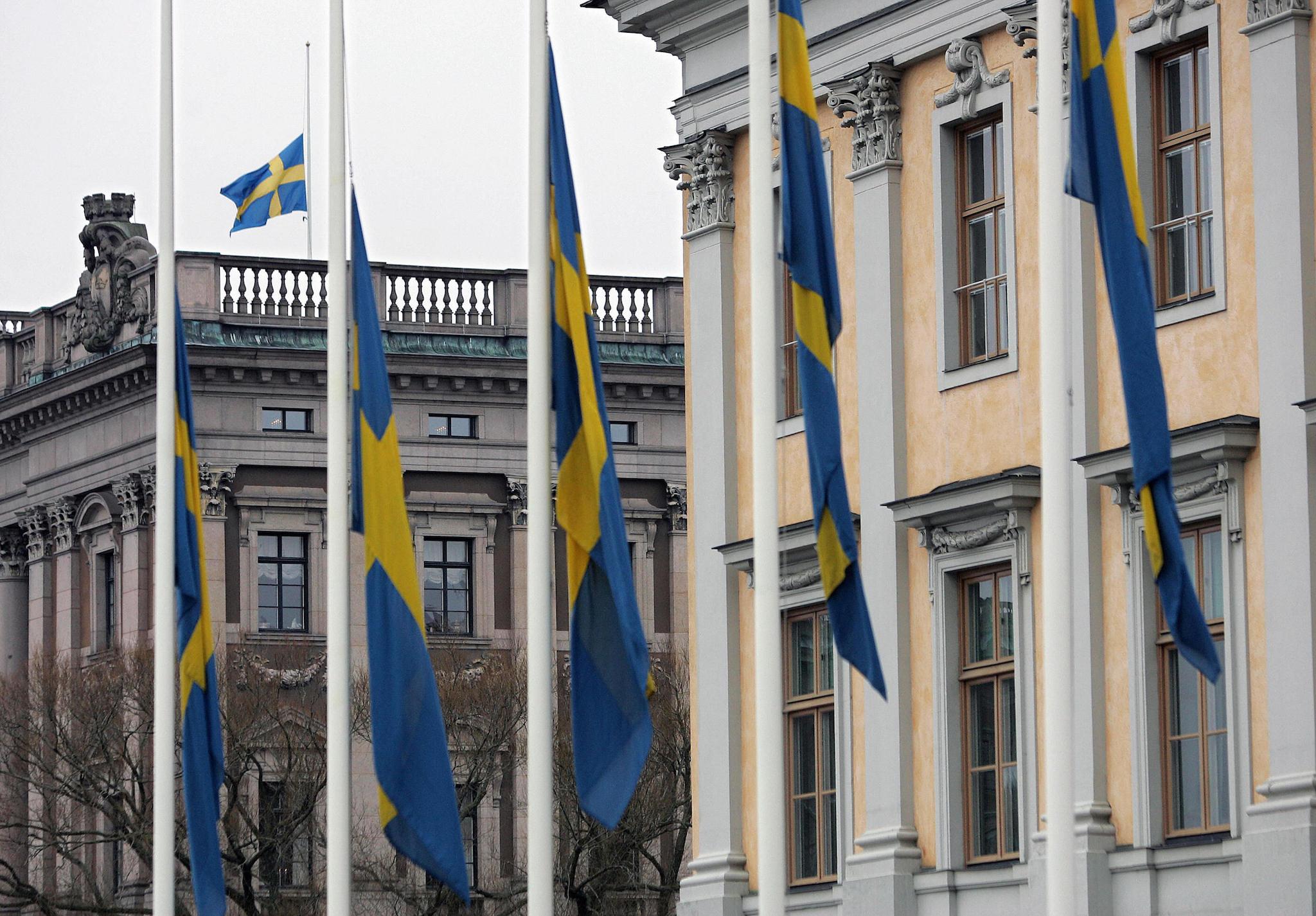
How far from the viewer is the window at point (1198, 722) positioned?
89.0 ft

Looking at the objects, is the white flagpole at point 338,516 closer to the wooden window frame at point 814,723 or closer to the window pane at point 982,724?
the window pane at point 982,724

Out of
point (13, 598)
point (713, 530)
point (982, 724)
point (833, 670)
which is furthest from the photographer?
point (13, 598)

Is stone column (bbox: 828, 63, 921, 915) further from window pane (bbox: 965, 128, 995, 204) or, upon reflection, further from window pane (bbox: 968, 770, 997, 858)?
window pane (bbox: 965, 128, 995, 204)

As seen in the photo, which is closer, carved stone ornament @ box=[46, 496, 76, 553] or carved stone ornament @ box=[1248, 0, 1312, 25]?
carved stone ornament @ box=[1248, 0, 1312, 25]

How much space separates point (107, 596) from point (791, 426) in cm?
3539

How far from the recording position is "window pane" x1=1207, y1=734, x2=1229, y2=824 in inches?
1065

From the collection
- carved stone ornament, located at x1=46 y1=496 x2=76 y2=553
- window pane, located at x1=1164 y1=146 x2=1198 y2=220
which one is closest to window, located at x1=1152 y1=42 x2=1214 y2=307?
window pane, located at x1=1164 y1=146 x2=1198 y2=220

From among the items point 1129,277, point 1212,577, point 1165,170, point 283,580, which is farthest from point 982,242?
point 283,580

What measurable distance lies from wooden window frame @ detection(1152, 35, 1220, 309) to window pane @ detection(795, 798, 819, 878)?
24.4 ft

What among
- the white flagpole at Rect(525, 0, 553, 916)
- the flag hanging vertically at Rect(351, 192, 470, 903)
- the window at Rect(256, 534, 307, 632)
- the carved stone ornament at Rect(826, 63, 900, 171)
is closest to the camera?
the white flagpole at Rect(525, 0, 553, 916)

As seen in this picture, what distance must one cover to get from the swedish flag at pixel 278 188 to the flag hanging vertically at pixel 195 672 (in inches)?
46.1

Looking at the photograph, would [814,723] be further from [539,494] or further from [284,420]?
[284,420]

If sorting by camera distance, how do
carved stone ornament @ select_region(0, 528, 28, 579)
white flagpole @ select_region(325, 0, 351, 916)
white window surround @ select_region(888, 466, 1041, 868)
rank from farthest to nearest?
carved stone ornament @ select_region(0, 528, 28, 579), white window surround @ select_region(888, 466, 1041, 868), white flagpole @ select_region(325, 0, 351, 916)

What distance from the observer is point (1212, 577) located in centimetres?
2725
